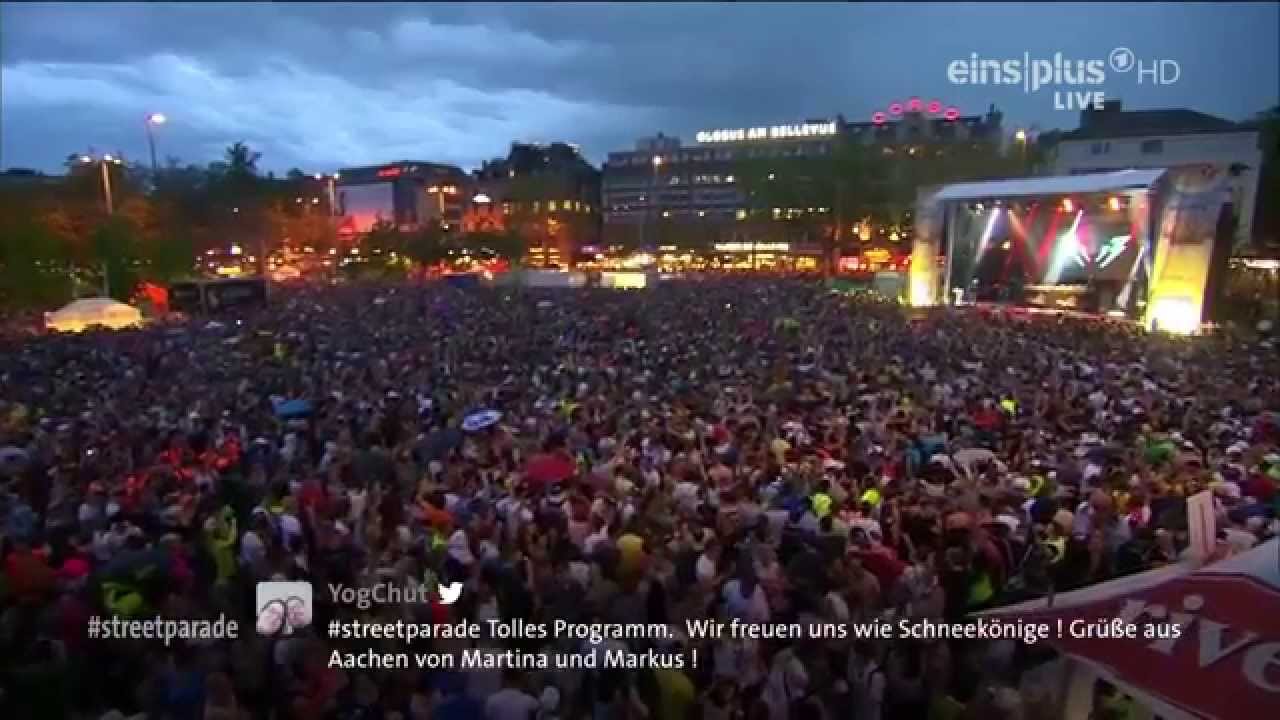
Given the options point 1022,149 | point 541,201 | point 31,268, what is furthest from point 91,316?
point 541,201

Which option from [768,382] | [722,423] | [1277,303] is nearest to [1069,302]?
[1277,303]

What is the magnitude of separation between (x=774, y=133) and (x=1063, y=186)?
9077cm

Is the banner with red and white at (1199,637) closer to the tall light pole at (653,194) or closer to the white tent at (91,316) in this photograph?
the white tent at (91,316)

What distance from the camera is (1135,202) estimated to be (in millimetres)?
24906

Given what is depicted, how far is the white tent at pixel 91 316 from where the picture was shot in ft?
83.5

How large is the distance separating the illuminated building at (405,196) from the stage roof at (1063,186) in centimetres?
8198

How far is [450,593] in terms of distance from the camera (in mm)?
5742

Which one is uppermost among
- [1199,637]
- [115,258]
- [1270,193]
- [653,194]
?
[653,194]

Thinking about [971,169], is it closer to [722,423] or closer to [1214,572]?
[722,423]

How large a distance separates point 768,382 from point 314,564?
866 cm

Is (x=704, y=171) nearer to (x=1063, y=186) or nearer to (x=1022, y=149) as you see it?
(x=1022, y=149)

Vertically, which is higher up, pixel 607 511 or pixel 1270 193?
pixel 1270 193

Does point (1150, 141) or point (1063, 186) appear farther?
point (1150, 141)

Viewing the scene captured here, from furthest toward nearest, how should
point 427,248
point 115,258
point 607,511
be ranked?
point 427,248, point 115,258, point 607,511
